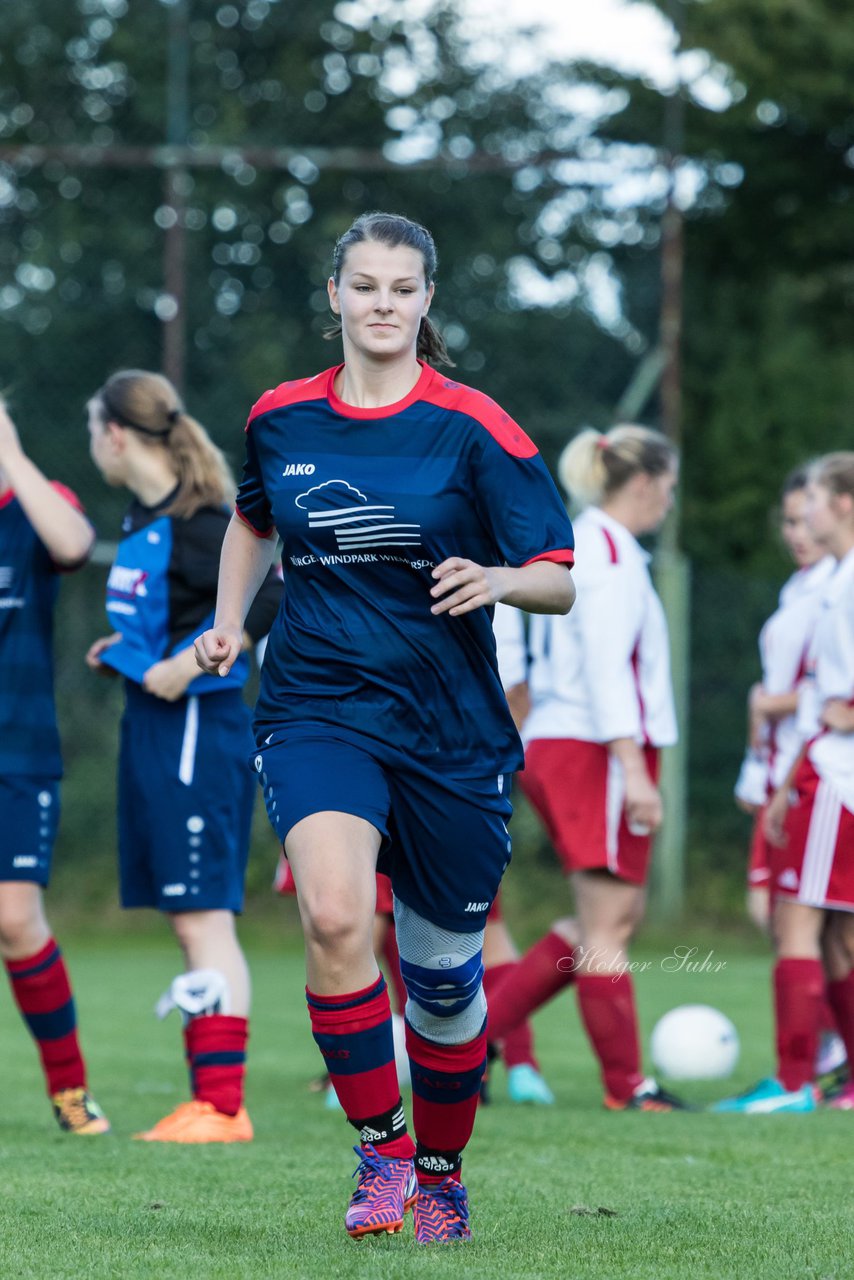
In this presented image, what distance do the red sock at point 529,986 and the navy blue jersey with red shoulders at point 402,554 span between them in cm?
279

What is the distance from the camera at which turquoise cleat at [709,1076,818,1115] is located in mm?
6016

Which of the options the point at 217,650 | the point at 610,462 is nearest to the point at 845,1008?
the point at 610,462

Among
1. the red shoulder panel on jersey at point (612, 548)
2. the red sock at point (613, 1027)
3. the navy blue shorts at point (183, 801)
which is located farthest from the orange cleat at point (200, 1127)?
the red shoulder panel on jersey at point (612, 548)

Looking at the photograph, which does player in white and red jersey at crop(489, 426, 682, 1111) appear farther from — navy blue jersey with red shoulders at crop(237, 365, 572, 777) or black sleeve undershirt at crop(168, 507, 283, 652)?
navy blue jersey with red shoulders at crop(237, 365, 572, 777)

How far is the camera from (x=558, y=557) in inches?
137

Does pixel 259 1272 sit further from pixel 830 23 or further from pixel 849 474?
pixel 830 23

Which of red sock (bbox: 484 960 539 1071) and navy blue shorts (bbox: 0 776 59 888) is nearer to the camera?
navy blue shorts (bbox: 0 776 59 888)

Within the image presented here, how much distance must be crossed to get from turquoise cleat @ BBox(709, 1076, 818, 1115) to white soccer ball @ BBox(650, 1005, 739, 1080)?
403mm

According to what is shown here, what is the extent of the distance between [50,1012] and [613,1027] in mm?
1861

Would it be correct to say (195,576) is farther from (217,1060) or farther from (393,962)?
(393,962)

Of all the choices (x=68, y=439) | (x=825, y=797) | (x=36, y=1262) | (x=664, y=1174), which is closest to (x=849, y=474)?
(x=825, y=797)

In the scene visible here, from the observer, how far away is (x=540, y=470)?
3541 mm

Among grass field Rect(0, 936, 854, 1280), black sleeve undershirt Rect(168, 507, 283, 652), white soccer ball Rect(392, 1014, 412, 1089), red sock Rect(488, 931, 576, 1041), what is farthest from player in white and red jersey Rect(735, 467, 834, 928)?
black sleeve undershirt Rect(168, 507, 283, 652)

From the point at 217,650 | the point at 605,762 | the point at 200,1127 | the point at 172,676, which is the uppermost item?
the point at 217,650
